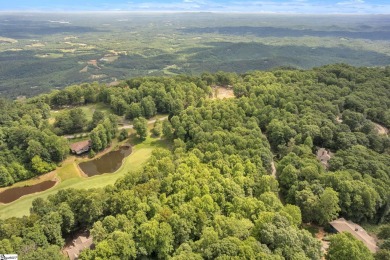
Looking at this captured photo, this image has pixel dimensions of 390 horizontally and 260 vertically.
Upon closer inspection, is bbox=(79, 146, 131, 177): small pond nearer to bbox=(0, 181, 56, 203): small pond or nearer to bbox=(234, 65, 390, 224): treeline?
bbox=(0, 181, 56, 203): small pond

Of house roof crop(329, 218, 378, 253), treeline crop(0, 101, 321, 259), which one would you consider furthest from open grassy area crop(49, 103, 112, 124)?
house roof crop(329, 218, 378, 253)

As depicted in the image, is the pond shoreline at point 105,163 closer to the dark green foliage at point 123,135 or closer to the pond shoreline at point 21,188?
the dark green foliage at point 123,135

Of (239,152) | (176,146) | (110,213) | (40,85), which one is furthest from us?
(40,85)

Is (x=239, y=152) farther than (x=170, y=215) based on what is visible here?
Yes

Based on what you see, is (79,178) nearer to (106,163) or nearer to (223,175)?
(106,163)

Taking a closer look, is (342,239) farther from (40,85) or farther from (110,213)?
(40,85)

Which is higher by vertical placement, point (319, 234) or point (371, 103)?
point (371, 103)

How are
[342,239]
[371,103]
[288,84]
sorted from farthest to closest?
[288,84]
[371,103]
[342,239]


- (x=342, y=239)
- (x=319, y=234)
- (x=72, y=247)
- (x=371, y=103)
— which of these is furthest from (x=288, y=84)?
(x=72, y=247)
